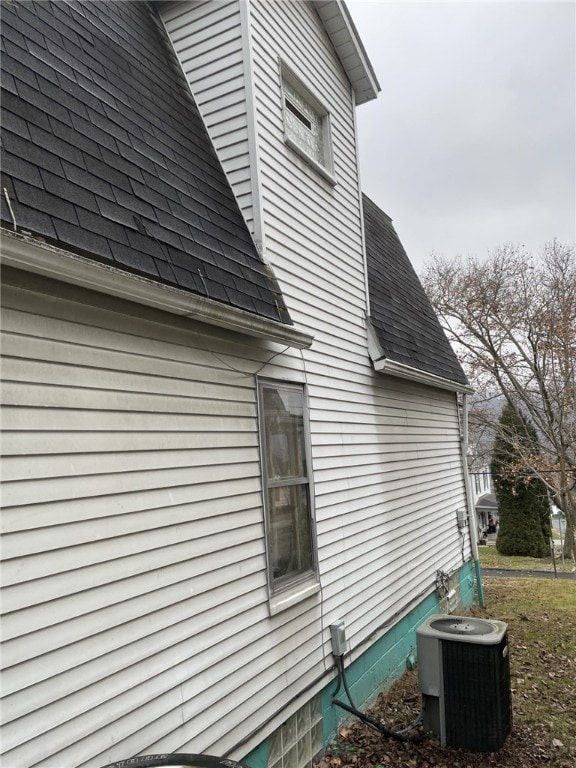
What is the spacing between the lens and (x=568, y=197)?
2306 cm

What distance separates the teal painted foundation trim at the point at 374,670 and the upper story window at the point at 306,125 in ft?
16.8

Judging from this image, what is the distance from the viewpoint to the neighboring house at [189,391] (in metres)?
2.47

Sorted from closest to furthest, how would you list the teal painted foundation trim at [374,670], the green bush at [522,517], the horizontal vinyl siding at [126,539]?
the horizontal vinyl siding at [126,539]
the teal painted foundation trim at [374,670]
the green bush at [522,517]

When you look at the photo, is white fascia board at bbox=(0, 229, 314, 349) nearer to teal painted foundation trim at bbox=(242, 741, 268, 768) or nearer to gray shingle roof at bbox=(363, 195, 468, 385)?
teal painted foundation trim at bbox=(242, 741, 268, 768)

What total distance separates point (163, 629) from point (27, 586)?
0.98 metres

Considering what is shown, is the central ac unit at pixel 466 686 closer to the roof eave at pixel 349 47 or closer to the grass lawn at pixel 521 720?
the grass lawn at pixel 521 720

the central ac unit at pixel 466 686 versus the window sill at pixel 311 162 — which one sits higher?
the window sill at pixel 311 162

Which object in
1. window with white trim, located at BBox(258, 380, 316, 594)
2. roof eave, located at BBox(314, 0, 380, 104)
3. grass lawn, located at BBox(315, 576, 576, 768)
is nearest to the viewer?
window with white trim, located at BBox(258, 380, 316, 594)

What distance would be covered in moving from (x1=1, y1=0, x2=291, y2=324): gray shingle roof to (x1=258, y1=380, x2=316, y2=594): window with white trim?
731 mm

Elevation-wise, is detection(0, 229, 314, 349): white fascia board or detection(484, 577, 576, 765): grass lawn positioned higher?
detection(0, 229, 314, 349): white fascia board

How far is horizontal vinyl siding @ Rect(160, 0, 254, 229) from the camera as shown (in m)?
4.82

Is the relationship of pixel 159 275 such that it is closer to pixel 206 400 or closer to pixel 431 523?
pixel 206 400

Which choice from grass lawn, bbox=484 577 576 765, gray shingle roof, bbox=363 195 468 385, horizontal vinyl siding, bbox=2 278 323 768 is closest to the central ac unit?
grass lawn, bbox=484 577 576 765

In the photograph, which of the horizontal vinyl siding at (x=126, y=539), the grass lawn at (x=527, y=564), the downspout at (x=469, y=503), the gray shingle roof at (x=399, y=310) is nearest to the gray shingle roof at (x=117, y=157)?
the horizontal vinyl siding at (x=126, y=539)
